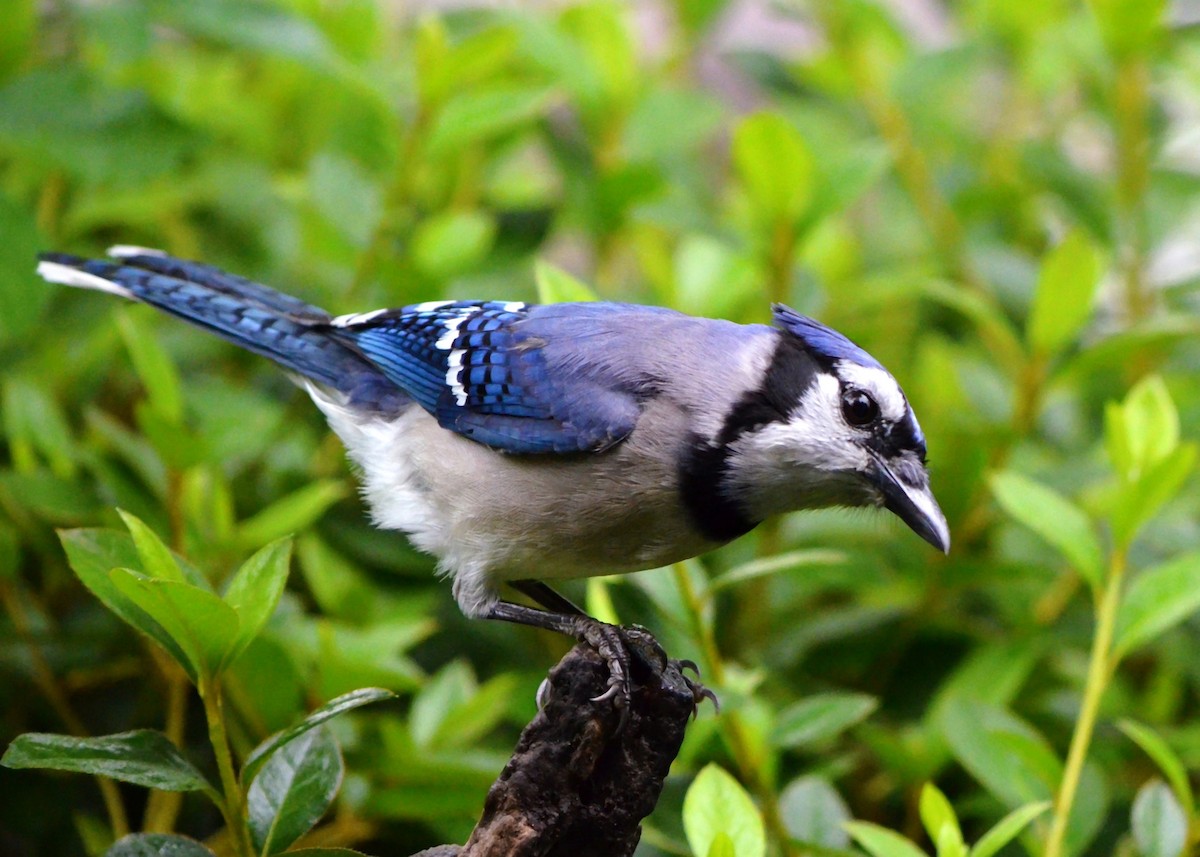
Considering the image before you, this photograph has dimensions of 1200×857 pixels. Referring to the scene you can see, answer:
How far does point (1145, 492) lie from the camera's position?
199 cm

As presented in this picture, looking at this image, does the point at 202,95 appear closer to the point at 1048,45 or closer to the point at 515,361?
the point at 515,361

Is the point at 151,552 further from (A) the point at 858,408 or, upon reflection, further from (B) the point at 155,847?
(A) the point at 858,408

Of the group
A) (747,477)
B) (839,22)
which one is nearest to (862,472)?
(747,477)

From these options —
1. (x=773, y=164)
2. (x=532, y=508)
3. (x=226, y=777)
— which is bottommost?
(x=226, y=777)

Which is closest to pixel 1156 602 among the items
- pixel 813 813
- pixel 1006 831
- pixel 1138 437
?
pixel 1138 437

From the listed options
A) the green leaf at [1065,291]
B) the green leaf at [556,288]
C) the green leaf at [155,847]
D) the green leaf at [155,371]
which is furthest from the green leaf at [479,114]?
the green leaf at [155,847]

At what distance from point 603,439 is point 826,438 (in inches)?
13.6

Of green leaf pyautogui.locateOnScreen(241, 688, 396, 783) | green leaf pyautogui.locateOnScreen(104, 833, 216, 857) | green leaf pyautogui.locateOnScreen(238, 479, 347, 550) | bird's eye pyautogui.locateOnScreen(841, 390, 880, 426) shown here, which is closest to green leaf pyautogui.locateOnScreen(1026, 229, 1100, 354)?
bird's eye pyautogui.locateOnScreen(841, 390, 880, 426)

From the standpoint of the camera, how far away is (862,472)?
6.38 feet

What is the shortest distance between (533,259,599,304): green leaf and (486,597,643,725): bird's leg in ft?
1.70

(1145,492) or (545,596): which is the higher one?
(1145,492)

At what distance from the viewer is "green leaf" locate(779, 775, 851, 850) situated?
1.97m

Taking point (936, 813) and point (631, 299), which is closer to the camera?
point (936, 813)

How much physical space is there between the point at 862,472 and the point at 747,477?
172 millimetres
